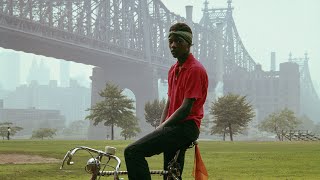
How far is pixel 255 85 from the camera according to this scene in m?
165

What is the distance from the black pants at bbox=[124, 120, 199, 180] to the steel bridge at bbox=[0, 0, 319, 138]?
5494 cm

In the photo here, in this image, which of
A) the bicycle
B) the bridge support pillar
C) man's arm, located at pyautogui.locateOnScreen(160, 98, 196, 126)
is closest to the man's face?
man's arm, located at pyautogui.locateOnScreen(160, 98, 196, 126)

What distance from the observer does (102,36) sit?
81250mm

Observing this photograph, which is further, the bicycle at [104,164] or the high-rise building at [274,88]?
the high-rise building at [274,88]

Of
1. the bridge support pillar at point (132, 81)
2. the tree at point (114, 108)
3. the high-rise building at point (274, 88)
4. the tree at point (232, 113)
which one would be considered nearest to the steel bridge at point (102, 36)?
the bridge support pillar at point (132, 81)

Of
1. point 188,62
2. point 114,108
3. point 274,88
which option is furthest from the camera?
point 274,88

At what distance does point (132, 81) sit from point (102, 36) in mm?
12811

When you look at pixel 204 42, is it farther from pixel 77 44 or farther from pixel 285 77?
pixel 77 44

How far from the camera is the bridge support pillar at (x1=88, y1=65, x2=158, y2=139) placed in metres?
87.2

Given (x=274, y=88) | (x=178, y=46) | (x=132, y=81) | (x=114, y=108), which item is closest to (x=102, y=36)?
(x=132, y=81)

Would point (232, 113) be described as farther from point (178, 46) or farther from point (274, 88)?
point (274, 88)

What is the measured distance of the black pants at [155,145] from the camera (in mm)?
3969

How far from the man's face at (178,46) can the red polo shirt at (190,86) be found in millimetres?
75

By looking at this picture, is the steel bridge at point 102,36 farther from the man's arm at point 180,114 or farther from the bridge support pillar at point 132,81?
the man's arm at point 180,114
